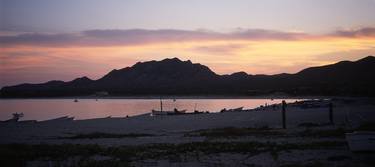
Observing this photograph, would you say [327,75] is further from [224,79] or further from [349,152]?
[349,152]

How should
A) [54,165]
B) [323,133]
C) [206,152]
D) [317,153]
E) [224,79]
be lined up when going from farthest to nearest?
[224,79]
[323,133]
[206,152]
[317,153]
[54,165]

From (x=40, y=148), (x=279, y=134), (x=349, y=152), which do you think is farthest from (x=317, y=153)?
(x=40, y=148)

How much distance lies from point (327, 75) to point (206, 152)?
137005 millimetres

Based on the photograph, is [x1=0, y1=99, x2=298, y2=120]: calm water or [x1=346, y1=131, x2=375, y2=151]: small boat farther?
[x1=0, y1=99, x2=298, y2=120]: calm water

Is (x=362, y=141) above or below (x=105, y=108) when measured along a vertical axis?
below

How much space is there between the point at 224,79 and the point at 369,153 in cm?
17361

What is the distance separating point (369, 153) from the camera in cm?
1602

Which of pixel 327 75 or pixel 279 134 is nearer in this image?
pixel 279 134

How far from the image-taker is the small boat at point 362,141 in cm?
1573

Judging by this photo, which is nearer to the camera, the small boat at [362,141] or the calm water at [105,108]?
the small boat at [362,141]

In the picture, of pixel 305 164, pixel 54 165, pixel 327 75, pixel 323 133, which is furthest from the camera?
pixel 327 75

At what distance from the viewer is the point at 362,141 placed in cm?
1590

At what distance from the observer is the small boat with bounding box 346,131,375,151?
51.6ft

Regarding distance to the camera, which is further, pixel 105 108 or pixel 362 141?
pixel 105 108
